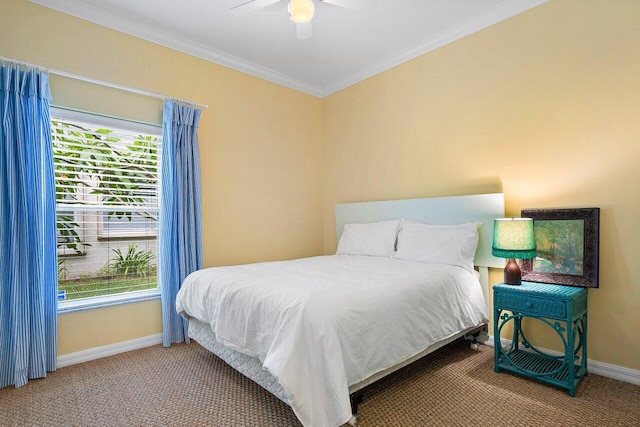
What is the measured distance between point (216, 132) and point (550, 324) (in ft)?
11.0

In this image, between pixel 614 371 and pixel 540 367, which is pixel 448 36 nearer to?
pixel 540 367

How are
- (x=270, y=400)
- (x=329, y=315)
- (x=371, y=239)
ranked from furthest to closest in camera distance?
(x=371, y=239)
(x=270, y=400)
(x=329, y=315)

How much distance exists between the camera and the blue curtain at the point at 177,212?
2996 mm

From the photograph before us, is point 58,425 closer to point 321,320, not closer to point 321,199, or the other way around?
point 321,320

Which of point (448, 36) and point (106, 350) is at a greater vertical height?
point (448, 36)

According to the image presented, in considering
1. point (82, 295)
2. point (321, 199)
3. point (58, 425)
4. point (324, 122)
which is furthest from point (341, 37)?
point (58, 425)

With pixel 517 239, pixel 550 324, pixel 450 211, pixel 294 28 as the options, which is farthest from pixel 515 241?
pixel 294 28

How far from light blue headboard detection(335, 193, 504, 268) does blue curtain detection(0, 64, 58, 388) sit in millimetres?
2944

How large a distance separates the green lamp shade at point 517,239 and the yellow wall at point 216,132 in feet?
8.09

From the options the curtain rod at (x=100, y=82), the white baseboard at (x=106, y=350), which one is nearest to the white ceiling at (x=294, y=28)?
the curtain rod at (x=100, y=82)

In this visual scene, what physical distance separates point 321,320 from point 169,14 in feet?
9.39

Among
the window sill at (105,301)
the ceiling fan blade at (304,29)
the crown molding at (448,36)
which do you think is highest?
the crown molding at (448,36)

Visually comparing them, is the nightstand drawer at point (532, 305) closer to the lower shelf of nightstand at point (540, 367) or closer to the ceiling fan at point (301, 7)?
the lower shelf of nightstand at point (540, 367)

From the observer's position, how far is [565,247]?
240cm
